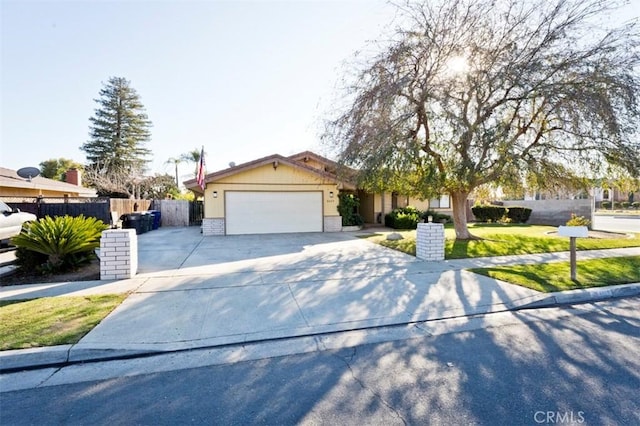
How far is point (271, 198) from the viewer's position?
50.2ft

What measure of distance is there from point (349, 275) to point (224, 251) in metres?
4.74

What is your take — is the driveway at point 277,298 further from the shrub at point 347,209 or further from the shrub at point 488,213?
the shrub at point 488,213

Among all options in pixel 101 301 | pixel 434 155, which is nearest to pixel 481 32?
pixel 434 155

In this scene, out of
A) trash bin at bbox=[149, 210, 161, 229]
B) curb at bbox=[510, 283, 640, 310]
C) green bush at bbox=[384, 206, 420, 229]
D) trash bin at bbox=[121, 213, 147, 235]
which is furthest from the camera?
trash bin at bbox=[149, 210, 161, 229]

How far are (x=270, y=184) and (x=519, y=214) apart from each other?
16.8m

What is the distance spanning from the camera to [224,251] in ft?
32.7

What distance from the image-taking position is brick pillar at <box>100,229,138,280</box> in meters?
6.47

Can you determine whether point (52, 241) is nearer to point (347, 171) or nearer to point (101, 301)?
point (101, 301)

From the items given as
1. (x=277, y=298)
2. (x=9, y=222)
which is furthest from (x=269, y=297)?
(x=9, y=222)

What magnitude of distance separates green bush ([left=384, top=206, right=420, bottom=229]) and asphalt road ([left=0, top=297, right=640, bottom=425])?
13255 mm

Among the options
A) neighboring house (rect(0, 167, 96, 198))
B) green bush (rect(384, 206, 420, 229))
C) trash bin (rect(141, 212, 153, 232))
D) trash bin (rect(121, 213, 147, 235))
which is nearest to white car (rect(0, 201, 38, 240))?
neighboring house (rect(0, 167, 96, 198))

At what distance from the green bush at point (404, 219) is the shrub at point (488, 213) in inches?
272

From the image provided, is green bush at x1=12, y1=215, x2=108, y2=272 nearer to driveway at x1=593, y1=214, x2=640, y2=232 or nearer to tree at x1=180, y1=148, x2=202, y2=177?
driveway at x1=593, y1=214, x2=640, y2=232

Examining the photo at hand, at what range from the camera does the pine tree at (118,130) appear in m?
36.5
